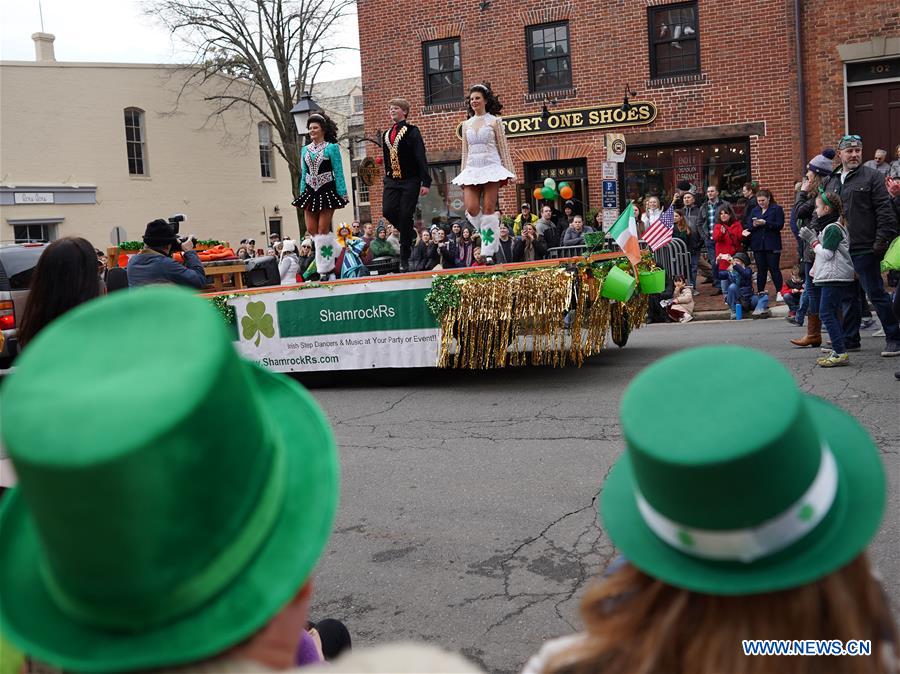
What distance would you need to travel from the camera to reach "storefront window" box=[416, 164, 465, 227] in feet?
74.8

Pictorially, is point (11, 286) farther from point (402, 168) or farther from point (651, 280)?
point (651, 280)

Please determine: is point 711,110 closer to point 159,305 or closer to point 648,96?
point 648,96

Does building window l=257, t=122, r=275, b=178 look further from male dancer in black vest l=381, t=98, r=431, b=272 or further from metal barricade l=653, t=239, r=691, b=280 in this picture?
male dancer in black vest l=381, t=98, r=431, b=272

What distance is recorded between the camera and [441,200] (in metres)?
23.1

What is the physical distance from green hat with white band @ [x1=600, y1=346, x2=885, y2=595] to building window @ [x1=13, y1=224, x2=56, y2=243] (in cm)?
Answer: 3036

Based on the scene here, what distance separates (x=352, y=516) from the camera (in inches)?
234

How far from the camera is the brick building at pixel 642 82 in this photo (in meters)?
19.1

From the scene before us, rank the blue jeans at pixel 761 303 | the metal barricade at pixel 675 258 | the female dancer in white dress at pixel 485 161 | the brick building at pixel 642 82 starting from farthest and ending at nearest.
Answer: the brick building at pixel 642 82 → the metal barricade at pixel 675 258 → the blue jeans at pixel 761 303 → the female dancer in white dress at pixel 485 161

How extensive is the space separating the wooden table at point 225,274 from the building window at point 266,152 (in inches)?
951

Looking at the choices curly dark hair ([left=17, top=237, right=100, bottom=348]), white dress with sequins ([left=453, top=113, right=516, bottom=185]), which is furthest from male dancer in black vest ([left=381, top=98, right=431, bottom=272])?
curly dark hair ([left=17, top=237, right=100, bottom=348])

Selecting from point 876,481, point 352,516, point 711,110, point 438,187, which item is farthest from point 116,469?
point 438,187

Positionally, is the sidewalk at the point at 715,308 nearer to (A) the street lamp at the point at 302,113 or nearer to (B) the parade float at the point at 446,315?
(B) the parade float at the point at 446,315

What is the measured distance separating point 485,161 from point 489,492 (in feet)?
16.6

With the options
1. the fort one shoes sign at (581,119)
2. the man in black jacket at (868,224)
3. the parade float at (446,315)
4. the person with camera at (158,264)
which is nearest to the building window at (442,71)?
the fort one shoes sign at (581,119)
